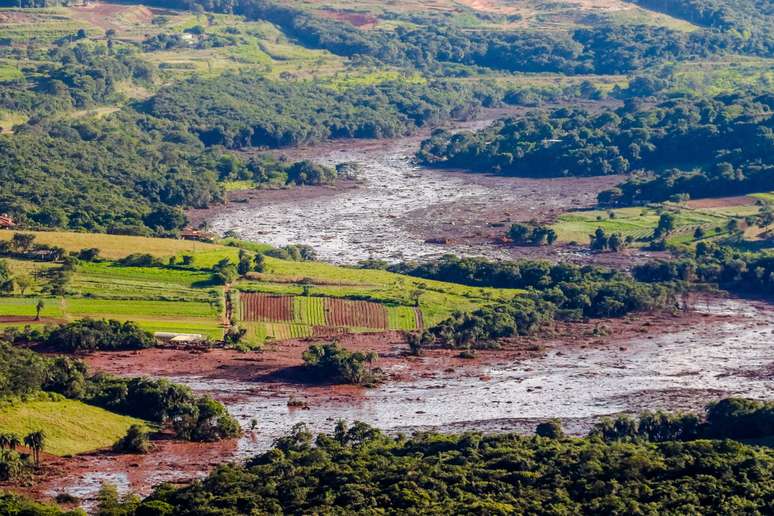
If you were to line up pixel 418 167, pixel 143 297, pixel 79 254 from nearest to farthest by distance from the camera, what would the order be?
pixel 143 297 → pixel 79 254 → pixel 418 167

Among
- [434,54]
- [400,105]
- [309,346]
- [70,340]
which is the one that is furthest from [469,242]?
[434,54]

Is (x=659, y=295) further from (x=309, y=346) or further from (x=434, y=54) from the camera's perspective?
(x=434, y=54)

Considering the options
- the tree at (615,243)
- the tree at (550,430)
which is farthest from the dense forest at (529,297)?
the tree at (550,430)

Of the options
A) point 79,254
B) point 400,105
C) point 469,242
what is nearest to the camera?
point 79,254

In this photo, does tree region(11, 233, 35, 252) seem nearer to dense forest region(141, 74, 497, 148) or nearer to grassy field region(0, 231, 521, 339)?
grassy field region(0, 231, 521, 339)

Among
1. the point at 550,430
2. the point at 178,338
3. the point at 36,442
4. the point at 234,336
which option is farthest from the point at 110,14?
the point at 550,430
